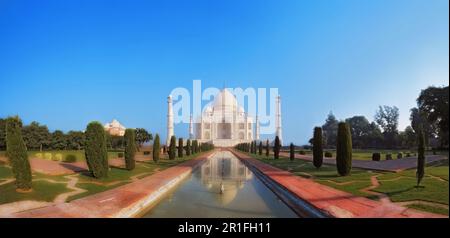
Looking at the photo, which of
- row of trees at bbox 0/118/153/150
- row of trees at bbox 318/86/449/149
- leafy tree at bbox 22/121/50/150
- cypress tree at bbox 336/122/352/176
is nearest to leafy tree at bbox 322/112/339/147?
row of trees at bbox 318/86/449/149

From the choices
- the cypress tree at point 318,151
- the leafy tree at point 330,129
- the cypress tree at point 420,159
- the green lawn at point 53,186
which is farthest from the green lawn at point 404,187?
the leafy tree at point 330,129

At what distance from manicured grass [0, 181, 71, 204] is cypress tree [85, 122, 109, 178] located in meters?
1.93

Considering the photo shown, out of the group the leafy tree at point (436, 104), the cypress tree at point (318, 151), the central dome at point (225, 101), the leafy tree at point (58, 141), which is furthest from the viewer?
the central dome at point (225, 101)

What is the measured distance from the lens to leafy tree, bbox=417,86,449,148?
28.3m

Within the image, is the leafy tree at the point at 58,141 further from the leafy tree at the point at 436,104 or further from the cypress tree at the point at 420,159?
the cypress tree at the point at 420,159

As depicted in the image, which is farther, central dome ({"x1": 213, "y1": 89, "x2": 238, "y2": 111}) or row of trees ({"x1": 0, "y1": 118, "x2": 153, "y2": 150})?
central dome ({"x1": 213, "y1": 89, "x2": 238, "y2": 111})

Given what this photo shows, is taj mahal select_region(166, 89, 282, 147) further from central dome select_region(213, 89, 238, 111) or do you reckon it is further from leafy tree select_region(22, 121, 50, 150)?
leafy tree select_region(22, 121, 50, 150)

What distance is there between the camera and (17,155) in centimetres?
893

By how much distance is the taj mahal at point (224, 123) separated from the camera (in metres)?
75.1

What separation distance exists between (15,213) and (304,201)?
19.7ft

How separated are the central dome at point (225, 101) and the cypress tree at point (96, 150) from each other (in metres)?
64.5
